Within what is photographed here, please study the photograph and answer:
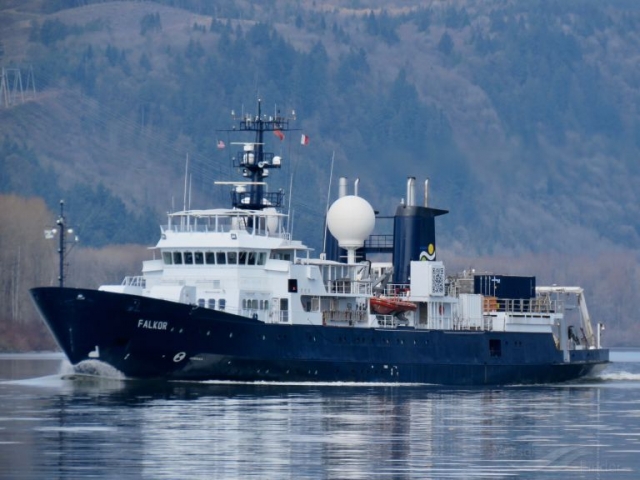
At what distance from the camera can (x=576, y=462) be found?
42500 millimetres

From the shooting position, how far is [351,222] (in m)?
81.1

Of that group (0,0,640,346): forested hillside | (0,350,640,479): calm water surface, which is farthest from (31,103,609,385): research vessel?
(0,0,640,346): forested hillside

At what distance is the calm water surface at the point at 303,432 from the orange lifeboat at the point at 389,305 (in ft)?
17.9

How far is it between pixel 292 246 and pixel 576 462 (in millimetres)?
31076

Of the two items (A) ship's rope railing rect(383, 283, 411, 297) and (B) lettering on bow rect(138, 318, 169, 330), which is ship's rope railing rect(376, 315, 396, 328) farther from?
(B) lettering on bow rect(138, 318, 169, 330)

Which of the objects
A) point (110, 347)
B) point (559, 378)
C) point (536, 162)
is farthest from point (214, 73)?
point (110, 347)

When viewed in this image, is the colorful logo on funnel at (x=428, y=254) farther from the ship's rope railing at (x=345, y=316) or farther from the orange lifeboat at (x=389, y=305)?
the ship's rope railing at (x=345, y=316)

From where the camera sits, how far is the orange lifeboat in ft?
251

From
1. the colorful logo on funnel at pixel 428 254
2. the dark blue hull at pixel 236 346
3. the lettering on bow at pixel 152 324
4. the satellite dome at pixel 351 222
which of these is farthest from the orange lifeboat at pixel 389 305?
the lettering on bow at pixel 152 324

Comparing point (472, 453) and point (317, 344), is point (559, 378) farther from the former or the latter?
point (472, 453)

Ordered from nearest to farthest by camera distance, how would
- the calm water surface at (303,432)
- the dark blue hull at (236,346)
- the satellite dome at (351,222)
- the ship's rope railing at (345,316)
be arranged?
the calm water surface at (303,432) → the dark blue hull at (236,346) → the ship's rope railing at (345,316) → the satellite dome at (351,222)

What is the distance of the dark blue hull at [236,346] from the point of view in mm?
66500

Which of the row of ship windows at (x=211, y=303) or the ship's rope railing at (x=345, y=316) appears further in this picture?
the ship's rope railing at (x=345, y=316)

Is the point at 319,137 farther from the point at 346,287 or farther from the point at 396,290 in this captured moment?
the point at 346,287
